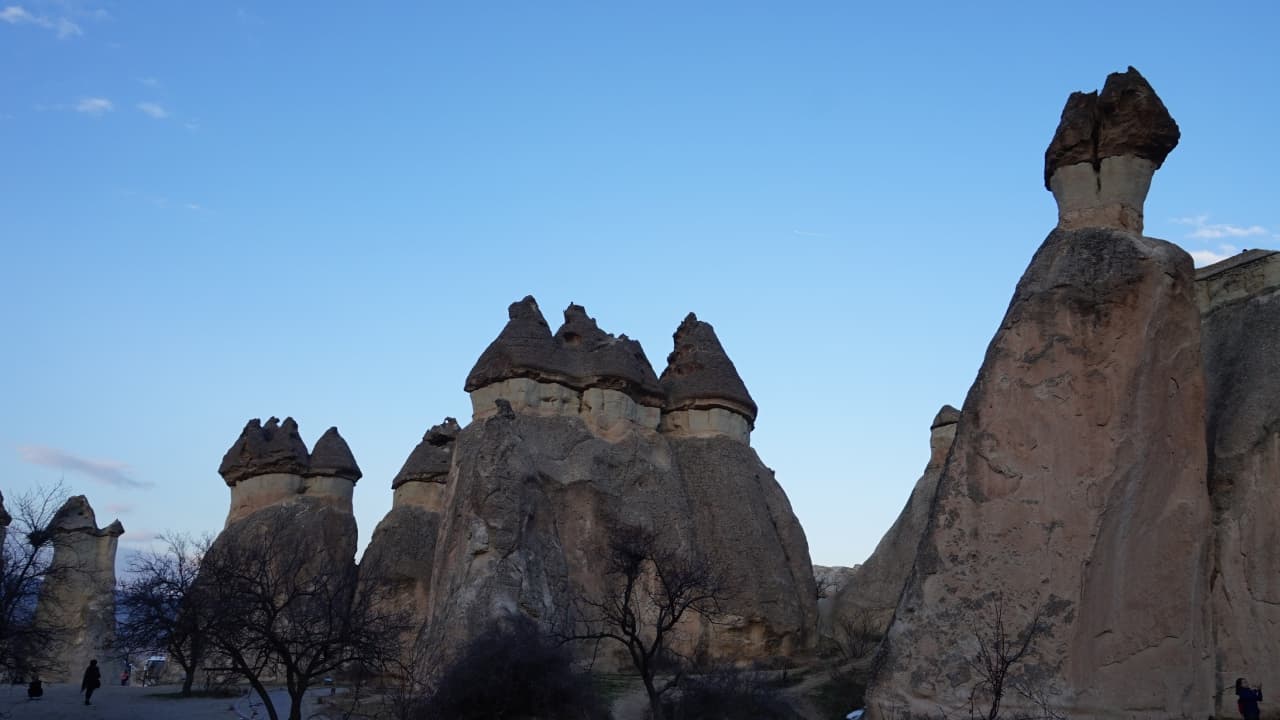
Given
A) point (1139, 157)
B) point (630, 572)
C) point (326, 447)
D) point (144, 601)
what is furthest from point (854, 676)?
point (326, 447)

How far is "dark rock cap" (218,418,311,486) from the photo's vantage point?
2825 centimetres

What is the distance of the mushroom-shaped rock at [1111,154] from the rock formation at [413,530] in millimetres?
13668

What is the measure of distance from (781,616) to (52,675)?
17.2 meters

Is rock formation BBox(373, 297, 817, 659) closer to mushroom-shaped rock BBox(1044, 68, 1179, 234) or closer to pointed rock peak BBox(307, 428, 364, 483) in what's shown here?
pointed rock peak BBox(307, 428, 364, 483)

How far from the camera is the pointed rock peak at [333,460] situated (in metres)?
28.4

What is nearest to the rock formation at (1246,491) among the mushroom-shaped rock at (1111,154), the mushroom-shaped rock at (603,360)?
the mushroom-shaped rock at (1111,154)

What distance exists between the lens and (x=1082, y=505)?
1130 centimetres

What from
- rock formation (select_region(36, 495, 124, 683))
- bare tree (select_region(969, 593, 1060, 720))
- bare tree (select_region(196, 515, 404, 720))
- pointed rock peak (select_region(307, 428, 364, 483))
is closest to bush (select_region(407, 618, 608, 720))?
bare tree (select_region(196, 515, 404, 720))

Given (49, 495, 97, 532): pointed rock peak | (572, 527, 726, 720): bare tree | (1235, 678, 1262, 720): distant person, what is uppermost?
(49, 495, 97, 532): pointed rock peak

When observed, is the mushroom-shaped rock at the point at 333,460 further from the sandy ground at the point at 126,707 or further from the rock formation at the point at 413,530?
the sandy ground at the point at 126,707

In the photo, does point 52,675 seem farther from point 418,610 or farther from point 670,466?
point 670,466

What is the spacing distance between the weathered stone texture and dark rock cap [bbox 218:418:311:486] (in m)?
19.3

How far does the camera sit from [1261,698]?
11398 mm

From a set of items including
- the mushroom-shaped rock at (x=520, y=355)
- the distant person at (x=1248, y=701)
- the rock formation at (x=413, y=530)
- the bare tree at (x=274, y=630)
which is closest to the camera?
the distant person at (x=1248, y=701)
